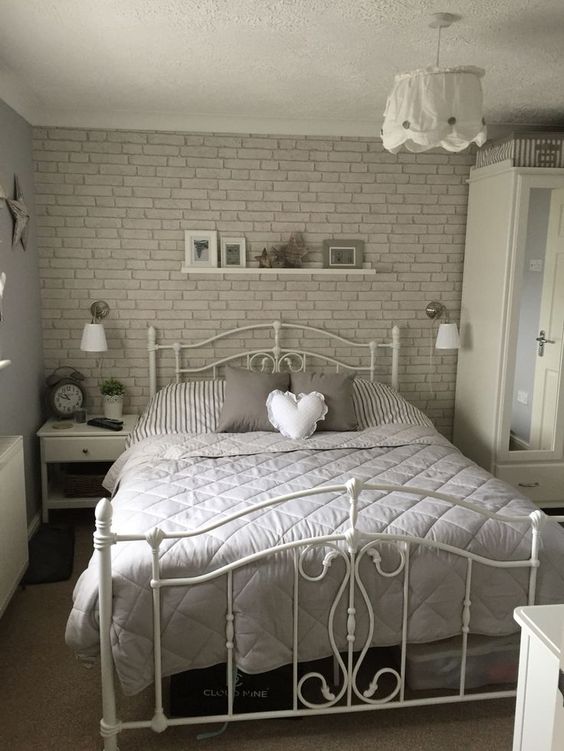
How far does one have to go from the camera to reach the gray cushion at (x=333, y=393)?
3.71 metres

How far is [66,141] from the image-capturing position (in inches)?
157

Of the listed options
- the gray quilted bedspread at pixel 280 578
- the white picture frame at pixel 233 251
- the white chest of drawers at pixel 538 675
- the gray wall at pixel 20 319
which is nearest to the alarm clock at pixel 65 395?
the gray wall at pixel 20 319

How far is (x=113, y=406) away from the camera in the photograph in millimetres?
4137

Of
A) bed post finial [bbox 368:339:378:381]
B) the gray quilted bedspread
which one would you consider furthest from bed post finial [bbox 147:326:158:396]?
the gray quilted bedspread

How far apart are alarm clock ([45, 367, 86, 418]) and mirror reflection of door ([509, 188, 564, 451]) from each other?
2.60 meters

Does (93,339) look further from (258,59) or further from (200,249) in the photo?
(258,59)

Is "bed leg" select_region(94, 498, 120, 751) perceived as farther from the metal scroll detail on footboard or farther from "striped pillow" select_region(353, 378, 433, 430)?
"striped pillow" select_region(353, 378, 433, 430)

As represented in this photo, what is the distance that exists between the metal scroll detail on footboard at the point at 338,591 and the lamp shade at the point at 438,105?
45.7 inches

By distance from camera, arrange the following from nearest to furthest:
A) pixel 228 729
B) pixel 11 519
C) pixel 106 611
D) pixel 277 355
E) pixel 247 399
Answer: pixel 106 611
pixel 228 729
pixel 11 519
pixel 247 399
pixel 277 355

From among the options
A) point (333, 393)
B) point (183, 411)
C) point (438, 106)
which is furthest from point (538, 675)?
point (183, 411)

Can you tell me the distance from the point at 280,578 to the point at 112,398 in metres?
2.24

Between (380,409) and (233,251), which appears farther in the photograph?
(233,251)

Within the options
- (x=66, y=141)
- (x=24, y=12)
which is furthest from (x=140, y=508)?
(x=66, y=141)

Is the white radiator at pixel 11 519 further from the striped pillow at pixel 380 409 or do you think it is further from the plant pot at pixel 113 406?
the striped pillow at pixel 380 409
